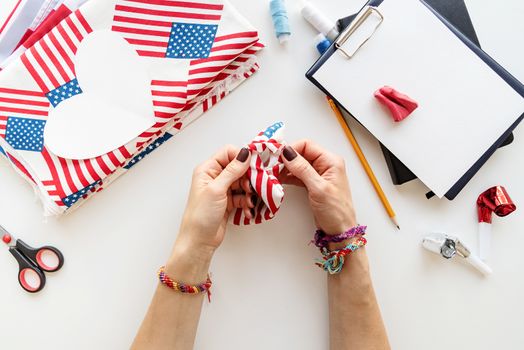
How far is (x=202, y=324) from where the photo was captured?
67cm

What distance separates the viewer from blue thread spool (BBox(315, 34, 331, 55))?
0.65 m

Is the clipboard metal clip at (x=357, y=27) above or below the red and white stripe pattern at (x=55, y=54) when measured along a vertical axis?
above

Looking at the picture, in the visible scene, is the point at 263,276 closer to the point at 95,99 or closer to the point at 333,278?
the point at 333,278

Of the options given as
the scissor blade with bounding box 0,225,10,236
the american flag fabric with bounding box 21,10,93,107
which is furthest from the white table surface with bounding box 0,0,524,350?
the american flag fabric with bounding box 21,10,93,107


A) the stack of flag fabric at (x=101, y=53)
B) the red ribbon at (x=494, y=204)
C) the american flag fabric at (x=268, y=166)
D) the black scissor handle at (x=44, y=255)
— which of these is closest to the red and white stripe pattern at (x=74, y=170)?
the stack of flag fabric at (x=101, y=53)

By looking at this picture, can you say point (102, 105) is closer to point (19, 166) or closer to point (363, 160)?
point (19, 166)

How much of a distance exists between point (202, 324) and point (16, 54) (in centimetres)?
56

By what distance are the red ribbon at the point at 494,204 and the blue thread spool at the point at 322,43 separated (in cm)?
39

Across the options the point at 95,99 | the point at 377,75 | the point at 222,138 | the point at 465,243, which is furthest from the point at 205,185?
the point at 465,243

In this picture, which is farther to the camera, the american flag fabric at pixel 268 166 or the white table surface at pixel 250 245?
the white table surface at pixel 250 245

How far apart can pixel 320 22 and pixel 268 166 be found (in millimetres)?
270

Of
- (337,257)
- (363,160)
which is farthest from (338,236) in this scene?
(363,160)

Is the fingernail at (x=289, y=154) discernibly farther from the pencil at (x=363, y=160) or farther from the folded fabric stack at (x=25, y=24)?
the folded fabric stack at (x=25, y=24)

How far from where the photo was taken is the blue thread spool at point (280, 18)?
646 millimetres
